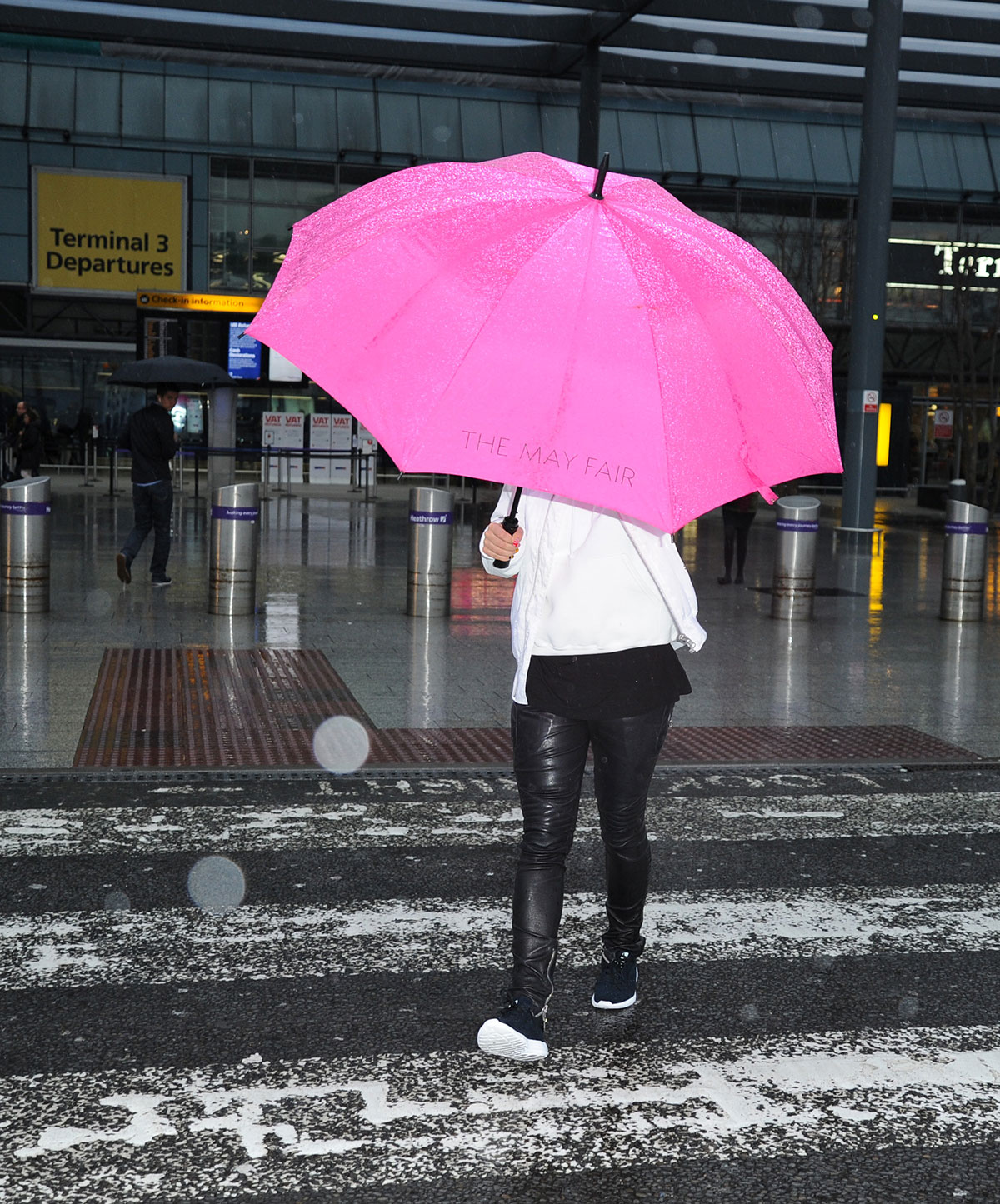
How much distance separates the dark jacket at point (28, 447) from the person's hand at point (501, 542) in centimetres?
2491

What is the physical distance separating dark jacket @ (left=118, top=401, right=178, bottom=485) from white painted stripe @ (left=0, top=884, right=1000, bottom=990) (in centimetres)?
928

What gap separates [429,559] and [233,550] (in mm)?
1713

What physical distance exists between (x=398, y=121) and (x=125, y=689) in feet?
104

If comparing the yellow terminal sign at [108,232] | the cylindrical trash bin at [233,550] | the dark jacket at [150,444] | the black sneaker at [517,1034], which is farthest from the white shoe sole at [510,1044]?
the yellow terminal sign at [108,232]

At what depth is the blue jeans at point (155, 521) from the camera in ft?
45.5

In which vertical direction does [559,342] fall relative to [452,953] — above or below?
above

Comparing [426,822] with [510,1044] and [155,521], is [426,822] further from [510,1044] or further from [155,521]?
[155,521]

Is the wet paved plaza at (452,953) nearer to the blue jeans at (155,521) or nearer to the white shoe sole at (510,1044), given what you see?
the white shoe sole at (510,1044)

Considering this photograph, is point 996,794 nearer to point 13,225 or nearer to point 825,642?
point 825,642

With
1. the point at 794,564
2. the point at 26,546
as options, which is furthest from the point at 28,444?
the point at 794,564

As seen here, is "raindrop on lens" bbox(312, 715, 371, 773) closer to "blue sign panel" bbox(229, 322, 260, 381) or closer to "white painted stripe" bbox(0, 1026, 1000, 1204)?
"white painted stripe" bbox(0, 1026, 1000, 1204)

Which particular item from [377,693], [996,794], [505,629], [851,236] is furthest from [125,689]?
[851,236]

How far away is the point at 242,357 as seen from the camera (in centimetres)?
2638

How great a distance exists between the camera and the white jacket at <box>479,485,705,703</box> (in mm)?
3984
